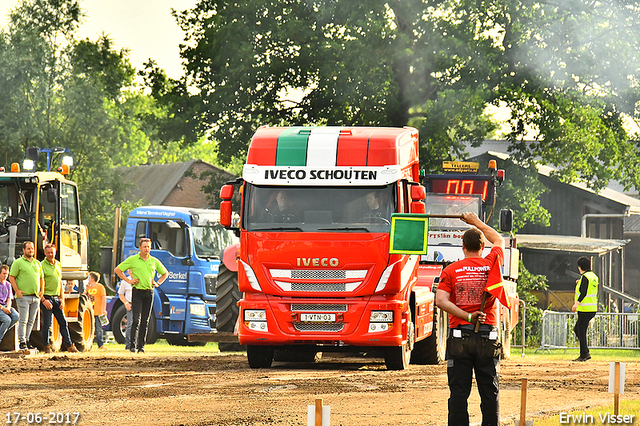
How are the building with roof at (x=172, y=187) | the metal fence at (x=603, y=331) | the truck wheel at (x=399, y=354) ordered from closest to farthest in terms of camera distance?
the truck wheel at (x=399, y=354), the metal fence at (x=603, y=331), the building with roof at (x=172, y=187)

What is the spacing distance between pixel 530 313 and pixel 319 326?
1762 centimetres

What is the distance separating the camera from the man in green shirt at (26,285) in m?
17.8

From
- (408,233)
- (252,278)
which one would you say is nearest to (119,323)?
(252,278)

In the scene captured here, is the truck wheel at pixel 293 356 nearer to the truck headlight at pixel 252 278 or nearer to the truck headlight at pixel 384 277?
the truck headlight at pixel 252 278

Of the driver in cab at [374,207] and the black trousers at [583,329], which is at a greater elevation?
the driver in cab at [374,207]

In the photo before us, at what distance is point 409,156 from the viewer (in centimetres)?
1592

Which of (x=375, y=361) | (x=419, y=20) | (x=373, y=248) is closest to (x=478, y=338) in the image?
(x=373, y=248)

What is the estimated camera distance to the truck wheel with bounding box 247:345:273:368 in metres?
15.6

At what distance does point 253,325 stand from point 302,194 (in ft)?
6.35

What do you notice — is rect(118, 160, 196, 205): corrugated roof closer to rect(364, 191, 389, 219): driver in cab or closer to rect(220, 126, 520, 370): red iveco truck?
rect(220, 126, 520, 370): red iveco truck

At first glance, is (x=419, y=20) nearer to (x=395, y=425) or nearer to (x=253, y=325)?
(x=253, y=325)

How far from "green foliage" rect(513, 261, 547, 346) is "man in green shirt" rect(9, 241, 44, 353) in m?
13.5

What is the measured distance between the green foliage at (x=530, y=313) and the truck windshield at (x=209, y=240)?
7.98m

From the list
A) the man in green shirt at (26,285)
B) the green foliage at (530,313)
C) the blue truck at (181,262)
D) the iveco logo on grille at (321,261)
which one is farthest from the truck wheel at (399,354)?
the green foliage at (530,313)
